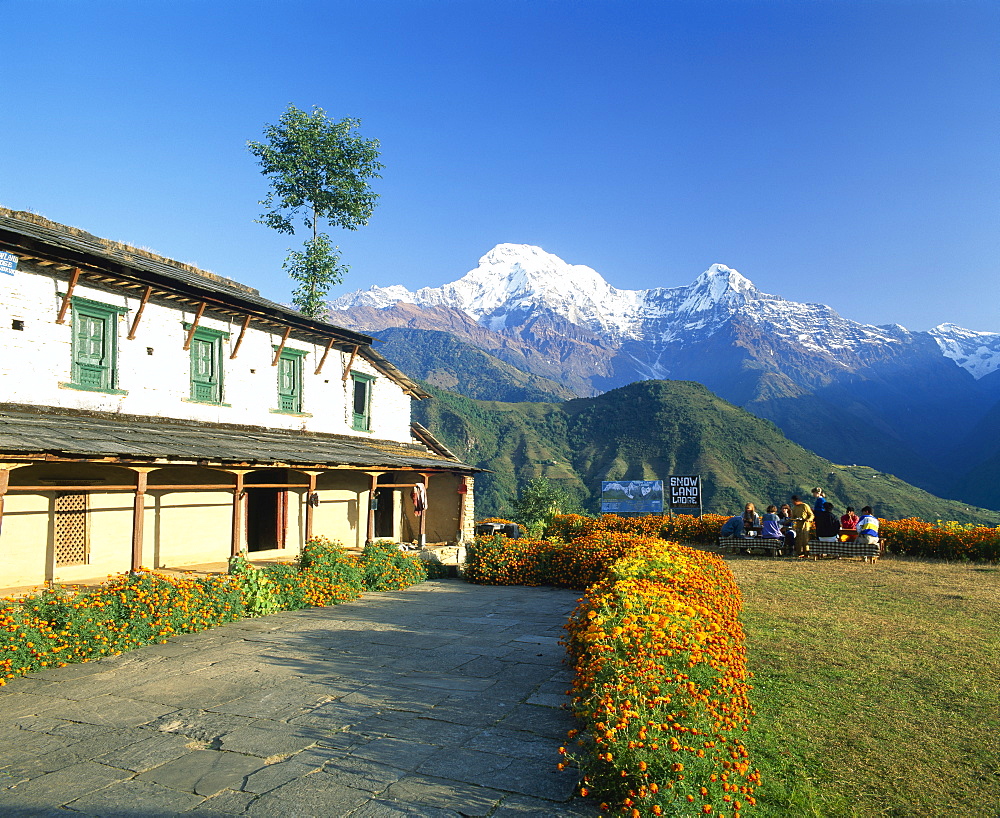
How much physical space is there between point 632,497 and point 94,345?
18.2 metres

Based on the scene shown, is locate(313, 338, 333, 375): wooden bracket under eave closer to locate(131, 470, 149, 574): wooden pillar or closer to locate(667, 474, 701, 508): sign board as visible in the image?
locate(131, 470, 149, 574): wooden pillar

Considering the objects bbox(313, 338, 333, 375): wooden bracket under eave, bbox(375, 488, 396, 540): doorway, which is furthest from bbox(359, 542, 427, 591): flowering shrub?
bbox(375, 488, 396, 540): doorway

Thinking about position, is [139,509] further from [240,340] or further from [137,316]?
[240,340]

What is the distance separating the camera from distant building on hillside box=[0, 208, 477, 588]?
12297 mm

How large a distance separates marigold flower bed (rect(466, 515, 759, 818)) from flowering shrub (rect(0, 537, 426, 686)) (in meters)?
5.47

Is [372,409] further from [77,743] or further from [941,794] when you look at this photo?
[941,794]

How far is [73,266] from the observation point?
530 inches

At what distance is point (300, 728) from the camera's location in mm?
5262

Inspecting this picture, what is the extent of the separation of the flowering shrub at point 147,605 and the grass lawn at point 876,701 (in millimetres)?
6999

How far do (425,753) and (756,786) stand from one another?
224 cm

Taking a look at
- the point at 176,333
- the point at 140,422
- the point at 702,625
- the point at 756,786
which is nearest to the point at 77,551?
the point at 140,422

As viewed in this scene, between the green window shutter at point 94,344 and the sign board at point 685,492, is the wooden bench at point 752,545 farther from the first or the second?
the green window shutter at point 94,344

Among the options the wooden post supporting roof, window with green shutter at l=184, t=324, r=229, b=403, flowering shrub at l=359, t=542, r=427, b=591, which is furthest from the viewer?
window with green shutter at l=184, t=324, r=229, b=403

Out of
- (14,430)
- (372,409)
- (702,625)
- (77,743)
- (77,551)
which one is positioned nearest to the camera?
(77,743)
